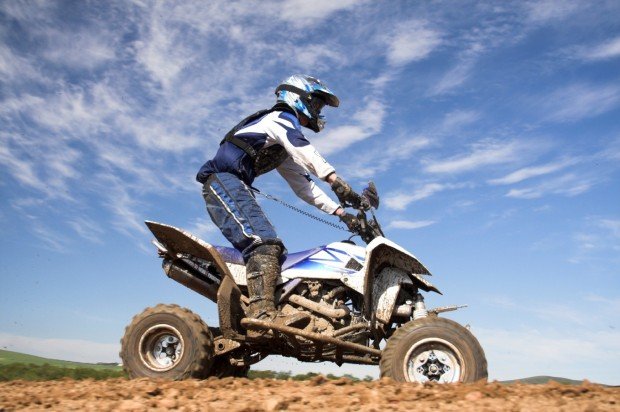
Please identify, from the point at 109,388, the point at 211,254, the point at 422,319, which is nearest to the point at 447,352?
the point at 422,319

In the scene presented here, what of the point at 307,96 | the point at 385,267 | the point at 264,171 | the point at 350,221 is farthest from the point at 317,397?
the point at 307,96

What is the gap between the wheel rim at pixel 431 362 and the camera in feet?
17.9

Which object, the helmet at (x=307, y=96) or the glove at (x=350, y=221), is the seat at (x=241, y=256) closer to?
the glove at (x=350, y=221)

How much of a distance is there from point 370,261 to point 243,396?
77.3 inches

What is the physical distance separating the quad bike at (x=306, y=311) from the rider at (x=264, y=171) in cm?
21

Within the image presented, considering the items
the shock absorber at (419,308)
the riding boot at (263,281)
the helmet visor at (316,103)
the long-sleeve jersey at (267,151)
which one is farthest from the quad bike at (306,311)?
the helmet visor at (316,103)

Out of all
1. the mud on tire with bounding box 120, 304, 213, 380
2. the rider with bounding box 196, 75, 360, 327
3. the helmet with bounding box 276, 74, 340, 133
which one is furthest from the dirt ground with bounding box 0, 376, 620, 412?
the helmet with bounding box 276, 74, 340, 133

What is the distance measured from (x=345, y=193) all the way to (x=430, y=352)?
6.26 ft

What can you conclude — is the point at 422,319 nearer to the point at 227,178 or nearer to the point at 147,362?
the point at 227,178

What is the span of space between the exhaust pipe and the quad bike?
53 mm

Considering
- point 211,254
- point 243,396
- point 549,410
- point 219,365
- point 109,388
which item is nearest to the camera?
Answer: point 549,410

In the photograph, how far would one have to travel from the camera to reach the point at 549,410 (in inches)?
155

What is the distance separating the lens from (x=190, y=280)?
665cm

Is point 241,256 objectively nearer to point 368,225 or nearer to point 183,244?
point 183,244
